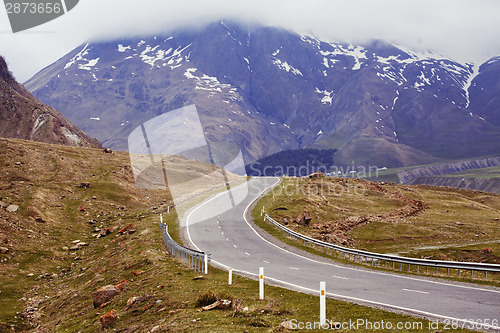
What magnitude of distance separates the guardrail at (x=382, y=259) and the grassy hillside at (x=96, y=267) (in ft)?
38.5

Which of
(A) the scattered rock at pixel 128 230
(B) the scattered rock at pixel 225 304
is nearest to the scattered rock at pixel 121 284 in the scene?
(B) the scattered rock at pixel 225 304

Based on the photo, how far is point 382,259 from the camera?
31.5 meters

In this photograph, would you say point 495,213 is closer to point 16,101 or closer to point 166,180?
point 166,180

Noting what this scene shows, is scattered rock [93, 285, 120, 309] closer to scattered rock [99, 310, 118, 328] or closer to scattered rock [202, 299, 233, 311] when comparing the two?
scattered rock [99, 310, 118, 328]

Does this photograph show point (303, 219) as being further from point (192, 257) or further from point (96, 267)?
point (96, 267)

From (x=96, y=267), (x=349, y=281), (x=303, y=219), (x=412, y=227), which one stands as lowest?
(x=412, y=227)

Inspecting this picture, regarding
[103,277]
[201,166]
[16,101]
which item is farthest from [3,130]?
[103,277]

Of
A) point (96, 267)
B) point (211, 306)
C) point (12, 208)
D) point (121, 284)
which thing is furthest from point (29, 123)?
point (211, 306)

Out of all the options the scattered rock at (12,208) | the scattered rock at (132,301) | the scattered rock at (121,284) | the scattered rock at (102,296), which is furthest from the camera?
the scattered rock at (12,208)

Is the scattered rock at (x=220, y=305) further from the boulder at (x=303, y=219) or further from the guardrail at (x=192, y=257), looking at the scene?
the boulder at (x=303, y=219)

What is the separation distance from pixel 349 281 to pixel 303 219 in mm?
32102

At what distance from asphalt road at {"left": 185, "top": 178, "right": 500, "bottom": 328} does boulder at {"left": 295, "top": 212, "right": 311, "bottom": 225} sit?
361 inches

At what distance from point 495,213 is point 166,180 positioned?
62.9 meters

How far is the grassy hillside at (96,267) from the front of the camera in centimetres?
1673
